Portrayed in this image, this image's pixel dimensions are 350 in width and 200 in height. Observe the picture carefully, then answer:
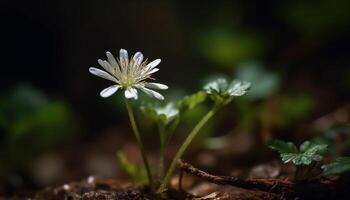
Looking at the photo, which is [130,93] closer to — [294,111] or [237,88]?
[237,88]

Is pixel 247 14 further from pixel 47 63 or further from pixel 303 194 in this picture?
pixel 303 194

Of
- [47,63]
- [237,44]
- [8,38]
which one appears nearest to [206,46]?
[237,44]

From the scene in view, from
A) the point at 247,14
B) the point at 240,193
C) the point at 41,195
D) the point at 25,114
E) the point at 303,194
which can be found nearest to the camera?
the point at 303,194

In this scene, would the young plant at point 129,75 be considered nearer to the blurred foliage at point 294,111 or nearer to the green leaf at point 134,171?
the green leaf at point 134,171

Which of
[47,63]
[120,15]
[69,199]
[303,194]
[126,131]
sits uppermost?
[120,15]

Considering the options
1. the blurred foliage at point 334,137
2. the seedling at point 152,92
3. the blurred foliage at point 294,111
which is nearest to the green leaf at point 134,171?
the seedling at point 152,92

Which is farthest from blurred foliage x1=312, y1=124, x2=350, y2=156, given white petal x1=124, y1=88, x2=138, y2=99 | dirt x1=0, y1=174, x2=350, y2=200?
white petal x1=124, y1=88, x2=138, y2=99

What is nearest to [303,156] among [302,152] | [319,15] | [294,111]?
[302,152]

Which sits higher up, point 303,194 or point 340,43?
point 340,43

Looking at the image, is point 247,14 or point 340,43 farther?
point 247,14
